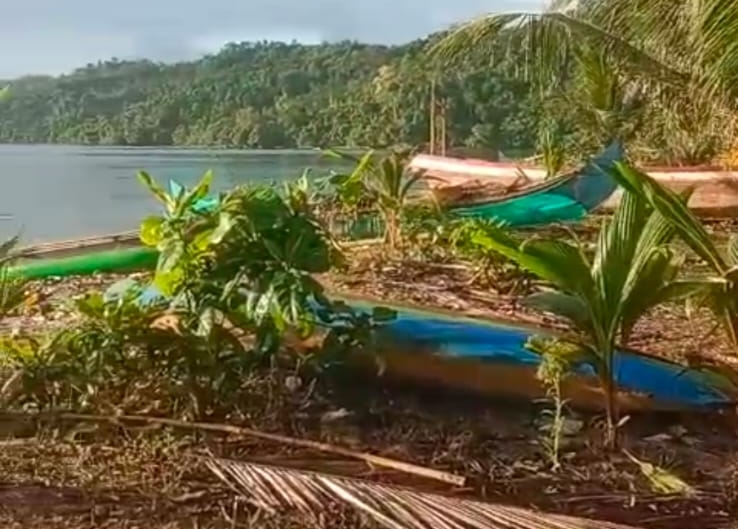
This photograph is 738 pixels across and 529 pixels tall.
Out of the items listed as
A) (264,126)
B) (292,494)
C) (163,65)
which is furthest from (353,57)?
(292,494)

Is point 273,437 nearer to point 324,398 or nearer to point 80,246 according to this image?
point 324,398

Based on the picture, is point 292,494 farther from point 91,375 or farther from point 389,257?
point 389,257

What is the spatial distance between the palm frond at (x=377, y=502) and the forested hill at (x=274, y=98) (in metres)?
9.26

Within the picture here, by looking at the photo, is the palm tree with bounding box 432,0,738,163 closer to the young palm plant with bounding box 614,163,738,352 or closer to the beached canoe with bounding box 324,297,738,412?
the beached canoe with bounding box 324,297,738,412

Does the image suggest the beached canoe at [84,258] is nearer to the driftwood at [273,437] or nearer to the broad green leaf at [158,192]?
the broad green leaf at [158,192]

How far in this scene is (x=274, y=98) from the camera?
40.9 ft

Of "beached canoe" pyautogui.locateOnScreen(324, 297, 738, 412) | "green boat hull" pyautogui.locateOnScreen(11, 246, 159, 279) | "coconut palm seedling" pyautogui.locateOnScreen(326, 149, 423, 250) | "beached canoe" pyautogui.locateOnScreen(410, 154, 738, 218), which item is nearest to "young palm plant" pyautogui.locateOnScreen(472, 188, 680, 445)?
"beached canoe" pyautogui.locateOnScreen(324, 297, 738, 412)

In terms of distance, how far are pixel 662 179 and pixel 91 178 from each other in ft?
24.0

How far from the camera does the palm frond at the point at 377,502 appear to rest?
2.22 meters

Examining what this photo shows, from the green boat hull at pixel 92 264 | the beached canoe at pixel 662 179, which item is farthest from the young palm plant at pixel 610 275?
the beached canoe at pixel 662 179

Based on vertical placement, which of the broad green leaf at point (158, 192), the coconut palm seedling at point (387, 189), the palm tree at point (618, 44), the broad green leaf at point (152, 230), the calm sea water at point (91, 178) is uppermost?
the palm tree at point (618, 44)

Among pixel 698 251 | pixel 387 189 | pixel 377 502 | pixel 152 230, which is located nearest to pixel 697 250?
pixel 698 251

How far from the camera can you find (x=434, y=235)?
5.75 meters

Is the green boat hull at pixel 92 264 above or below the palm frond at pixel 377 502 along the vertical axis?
below
